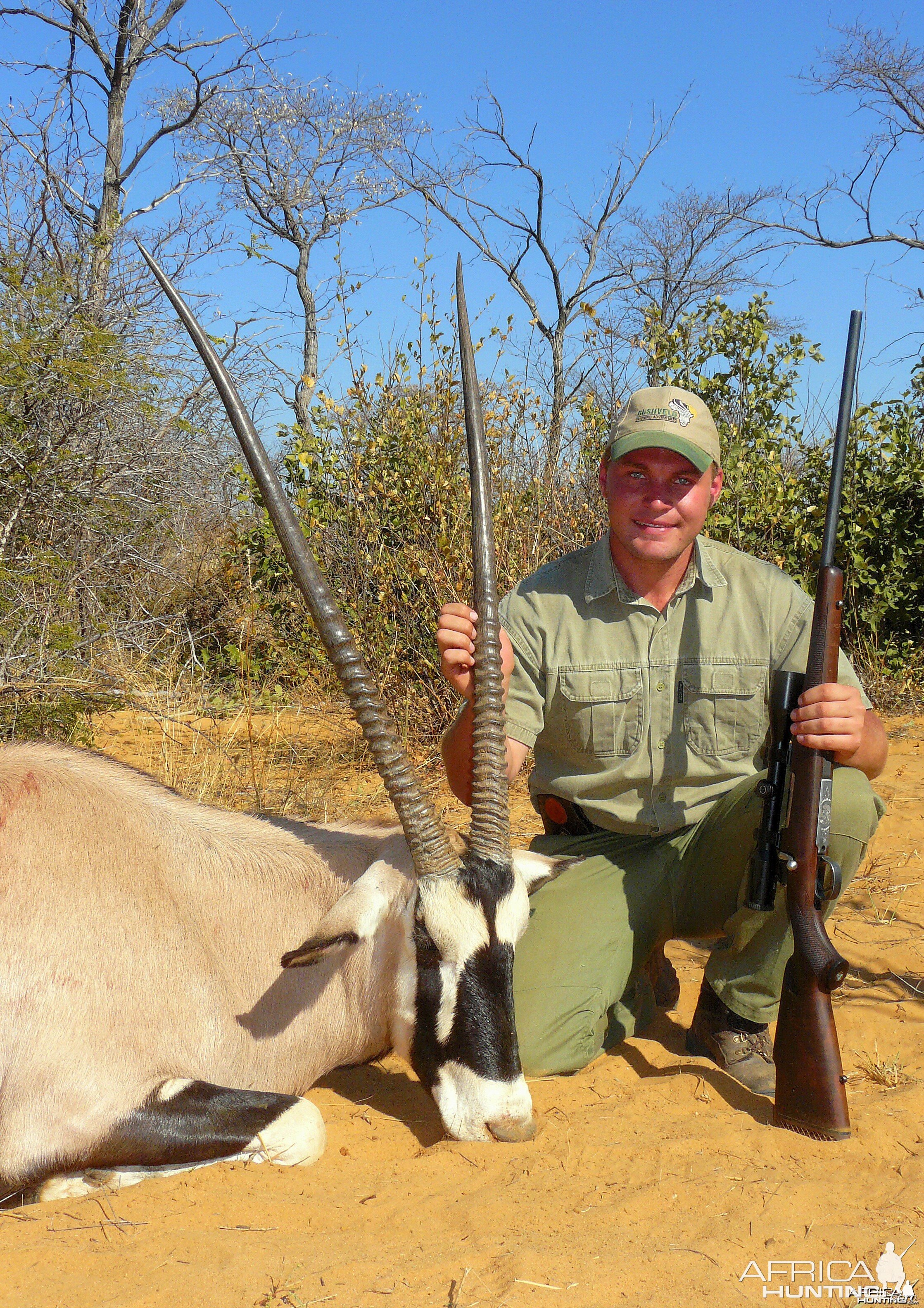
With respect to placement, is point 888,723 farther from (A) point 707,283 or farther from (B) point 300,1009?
(A) point 707,283

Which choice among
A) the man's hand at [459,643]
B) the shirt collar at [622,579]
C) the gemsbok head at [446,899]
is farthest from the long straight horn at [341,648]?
the shirt collar at [622,579]

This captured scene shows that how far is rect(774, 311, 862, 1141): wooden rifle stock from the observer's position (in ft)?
8.84

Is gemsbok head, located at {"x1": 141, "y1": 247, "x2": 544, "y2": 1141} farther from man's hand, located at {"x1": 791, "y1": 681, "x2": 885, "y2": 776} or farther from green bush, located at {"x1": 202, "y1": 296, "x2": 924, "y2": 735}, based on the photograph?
green bush, located at {"x1": 202, "y1": 296, "x2": 924, "y2": 735}

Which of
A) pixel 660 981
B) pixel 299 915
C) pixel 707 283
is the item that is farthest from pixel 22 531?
pixel 707 283

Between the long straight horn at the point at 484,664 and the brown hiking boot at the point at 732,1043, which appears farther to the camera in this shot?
Answer: the brown hiking boot at the point at 732,1043

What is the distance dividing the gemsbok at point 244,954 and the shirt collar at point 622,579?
761 mm

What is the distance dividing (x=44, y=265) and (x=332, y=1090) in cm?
672

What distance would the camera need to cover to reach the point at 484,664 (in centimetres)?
301

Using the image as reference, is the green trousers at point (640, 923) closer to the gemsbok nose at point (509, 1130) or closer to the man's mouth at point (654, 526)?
the gemsbok nose at point (509, 1130)

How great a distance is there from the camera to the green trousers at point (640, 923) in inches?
128

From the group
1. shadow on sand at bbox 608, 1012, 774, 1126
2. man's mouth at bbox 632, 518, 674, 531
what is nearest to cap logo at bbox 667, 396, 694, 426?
man's mouth at bbox 632, 518, 674, 531

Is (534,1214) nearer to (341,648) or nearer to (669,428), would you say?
(341,648)

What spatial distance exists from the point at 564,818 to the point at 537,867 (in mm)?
851

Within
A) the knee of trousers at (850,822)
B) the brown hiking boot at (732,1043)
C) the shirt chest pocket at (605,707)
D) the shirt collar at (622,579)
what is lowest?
the brown hiking boot at (732,1043)
